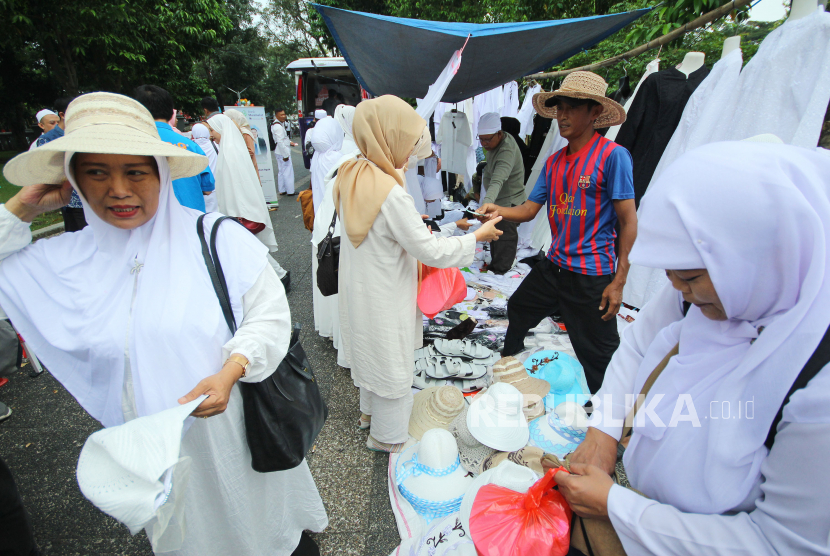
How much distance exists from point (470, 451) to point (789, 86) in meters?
2.59

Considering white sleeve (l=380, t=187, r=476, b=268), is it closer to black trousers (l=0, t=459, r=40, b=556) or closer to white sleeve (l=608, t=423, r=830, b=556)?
white sleeve (l=608, t=423, r=830, b=556)

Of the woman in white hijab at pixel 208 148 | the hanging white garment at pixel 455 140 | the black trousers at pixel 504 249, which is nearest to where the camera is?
the woman in white hijab at pixel 208 148

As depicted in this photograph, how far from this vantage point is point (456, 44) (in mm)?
2803

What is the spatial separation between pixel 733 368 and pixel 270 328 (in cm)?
120

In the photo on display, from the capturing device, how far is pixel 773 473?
2.31ft

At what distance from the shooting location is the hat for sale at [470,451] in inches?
84.4

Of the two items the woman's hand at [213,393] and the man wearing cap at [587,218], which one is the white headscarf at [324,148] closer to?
the man wearing cap at [587,218]

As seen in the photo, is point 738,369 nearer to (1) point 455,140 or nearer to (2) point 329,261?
(2) point 329,261

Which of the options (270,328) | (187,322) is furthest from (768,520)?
(187,322)

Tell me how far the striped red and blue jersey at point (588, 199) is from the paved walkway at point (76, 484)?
1.72m

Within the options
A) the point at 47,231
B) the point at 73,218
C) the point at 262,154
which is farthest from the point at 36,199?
the point at 262,154

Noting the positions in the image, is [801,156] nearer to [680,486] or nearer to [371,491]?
[680,486]

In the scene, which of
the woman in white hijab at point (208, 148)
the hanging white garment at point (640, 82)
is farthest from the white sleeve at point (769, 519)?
the woman in white hijab at point (208, 148)

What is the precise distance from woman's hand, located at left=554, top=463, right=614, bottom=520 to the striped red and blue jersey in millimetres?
1559
